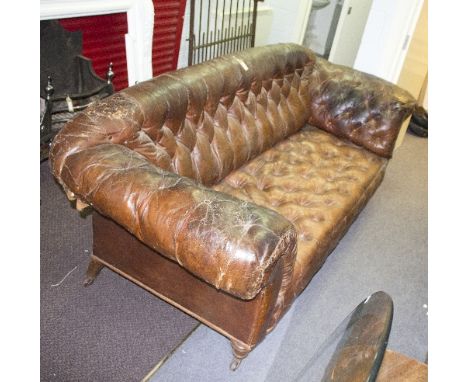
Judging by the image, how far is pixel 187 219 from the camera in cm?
110

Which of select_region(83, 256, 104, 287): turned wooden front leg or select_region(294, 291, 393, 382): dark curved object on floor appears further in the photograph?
select_region(83, 256, 104, 287): turned wooden front leg

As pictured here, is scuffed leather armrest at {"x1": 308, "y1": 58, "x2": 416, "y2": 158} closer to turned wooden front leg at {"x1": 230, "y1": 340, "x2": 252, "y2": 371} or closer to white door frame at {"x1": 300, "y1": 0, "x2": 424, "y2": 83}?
white door frame at {"x1": 300, "y1": 0, "x2": 424, "y2": 83}

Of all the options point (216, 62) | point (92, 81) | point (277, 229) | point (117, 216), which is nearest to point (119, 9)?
point (92, 81)

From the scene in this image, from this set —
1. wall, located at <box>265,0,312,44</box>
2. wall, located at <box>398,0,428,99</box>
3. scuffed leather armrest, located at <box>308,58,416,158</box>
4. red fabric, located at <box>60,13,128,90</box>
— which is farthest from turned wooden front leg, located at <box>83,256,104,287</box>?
wall, located at <box>265,0,312,44</box>

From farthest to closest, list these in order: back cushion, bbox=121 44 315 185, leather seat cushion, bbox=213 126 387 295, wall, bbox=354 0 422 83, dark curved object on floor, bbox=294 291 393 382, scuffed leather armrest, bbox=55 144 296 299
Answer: wall, bbox=354 0 422 83, leather seat cushion, bbox=213 126 387 295, back cushion, bbox=121 44 315 185, scuffed leather armrest, bbox=55 144 296 299, dark curved object on floor, bbox=294 291 393 382

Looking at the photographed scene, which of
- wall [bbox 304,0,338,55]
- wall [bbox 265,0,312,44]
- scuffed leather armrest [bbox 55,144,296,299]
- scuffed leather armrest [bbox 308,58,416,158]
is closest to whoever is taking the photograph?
scuffed leather armrest [bbox 55,144,296,299]

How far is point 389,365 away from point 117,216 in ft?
2.85

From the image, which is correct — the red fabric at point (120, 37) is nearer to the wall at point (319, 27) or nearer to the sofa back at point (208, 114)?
the sofa back at point (208, 114)

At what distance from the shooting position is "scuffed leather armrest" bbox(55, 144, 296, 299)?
1048 mm

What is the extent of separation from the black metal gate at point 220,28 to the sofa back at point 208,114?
35.3 inches

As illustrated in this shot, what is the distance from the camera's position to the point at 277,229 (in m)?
1.11

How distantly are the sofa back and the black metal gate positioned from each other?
0.90m
